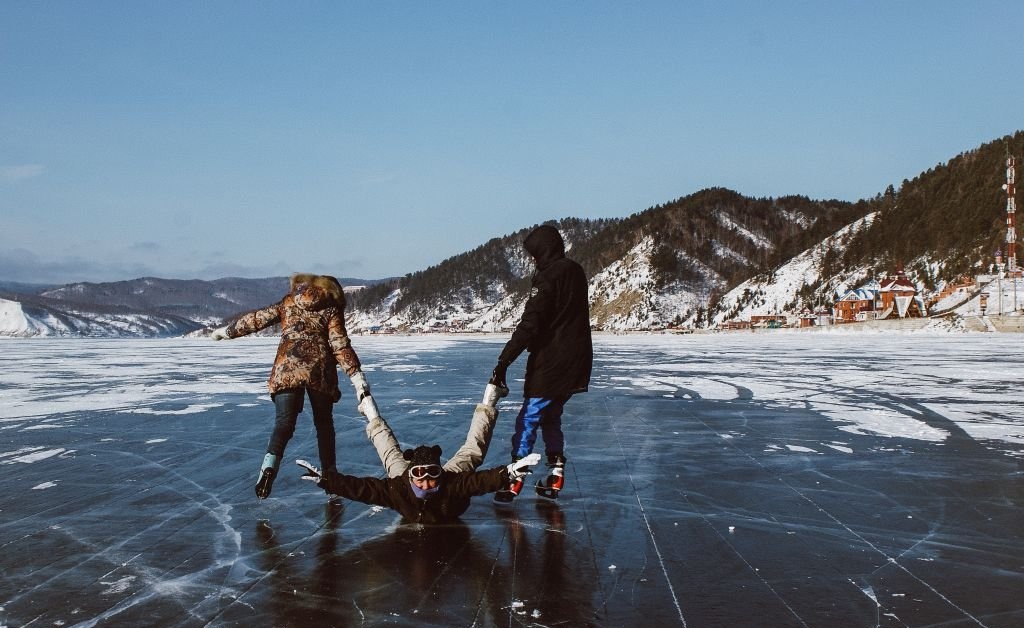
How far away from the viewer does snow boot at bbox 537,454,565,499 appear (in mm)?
5293

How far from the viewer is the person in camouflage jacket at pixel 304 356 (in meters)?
5.19

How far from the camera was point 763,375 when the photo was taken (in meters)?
16.8

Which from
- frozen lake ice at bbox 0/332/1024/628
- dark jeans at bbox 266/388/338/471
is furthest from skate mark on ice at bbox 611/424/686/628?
dark jeans at bbox 266/388/338/471

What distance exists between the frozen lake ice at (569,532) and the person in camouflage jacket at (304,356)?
55cm

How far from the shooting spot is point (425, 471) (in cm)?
435

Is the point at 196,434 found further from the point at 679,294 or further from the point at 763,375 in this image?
the point at 679,294

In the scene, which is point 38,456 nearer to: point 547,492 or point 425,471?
point 425,471

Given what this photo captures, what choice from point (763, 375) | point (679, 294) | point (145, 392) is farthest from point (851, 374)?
point (679, 294)

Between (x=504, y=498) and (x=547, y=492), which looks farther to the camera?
(x=547, y=492)

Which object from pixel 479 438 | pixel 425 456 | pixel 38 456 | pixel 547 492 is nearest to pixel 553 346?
pixel 479 438

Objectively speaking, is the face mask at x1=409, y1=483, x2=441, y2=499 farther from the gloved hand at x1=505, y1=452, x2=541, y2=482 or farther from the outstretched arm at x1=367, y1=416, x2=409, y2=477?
the gloved hand at x1=505, y1=452, x2=541, y2=482

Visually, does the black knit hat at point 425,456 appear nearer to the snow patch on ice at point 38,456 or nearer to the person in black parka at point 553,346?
the person in black parka at point 553,346

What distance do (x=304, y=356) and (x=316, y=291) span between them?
48 centimetres

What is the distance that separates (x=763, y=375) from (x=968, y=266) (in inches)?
3983
